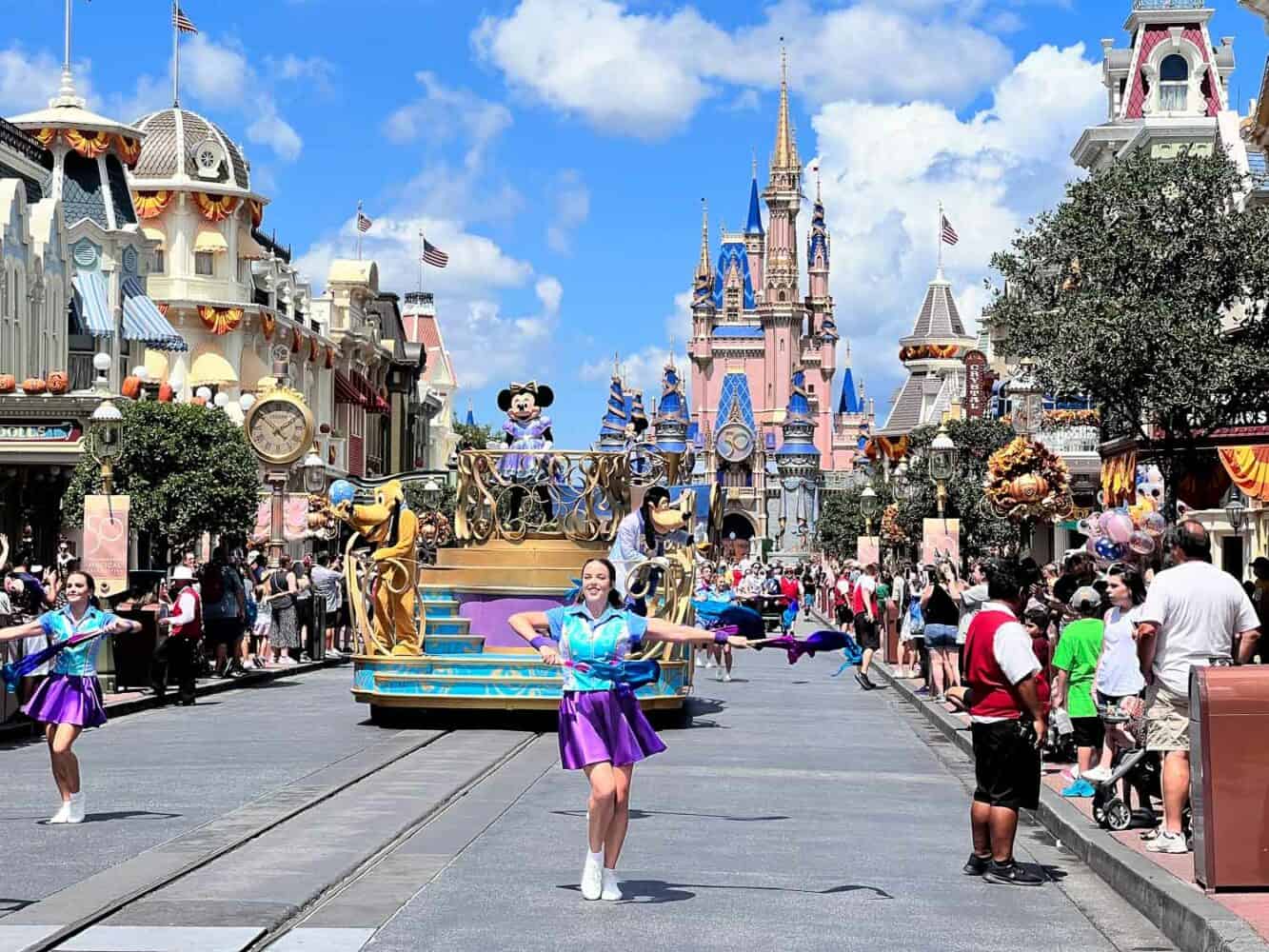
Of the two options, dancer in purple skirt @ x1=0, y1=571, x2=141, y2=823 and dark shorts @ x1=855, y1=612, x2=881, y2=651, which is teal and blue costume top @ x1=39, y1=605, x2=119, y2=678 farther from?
dark shorts @ x1=855, y1=612, x2=881, y2=651

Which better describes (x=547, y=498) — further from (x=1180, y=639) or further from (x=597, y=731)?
(x=597, y=731)

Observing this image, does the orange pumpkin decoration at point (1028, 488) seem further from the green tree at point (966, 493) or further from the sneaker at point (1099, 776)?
the green tree at point (966, 493)

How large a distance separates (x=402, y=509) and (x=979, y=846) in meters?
10.6

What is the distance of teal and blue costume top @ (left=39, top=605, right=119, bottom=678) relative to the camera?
40.5 feet

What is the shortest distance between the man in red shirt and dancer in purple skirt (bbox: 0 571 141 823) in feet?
16.8

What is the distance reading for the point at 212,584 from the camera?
25.8 m

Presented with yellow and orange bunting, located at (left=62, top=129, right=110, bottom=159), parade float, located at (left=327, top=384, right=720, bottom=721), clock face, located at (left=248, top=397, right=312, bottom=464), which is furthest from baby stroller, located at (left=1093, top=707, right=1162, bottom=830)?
yellow and orange bunting, located at (left=62, top=129, right=110, bottom=159)

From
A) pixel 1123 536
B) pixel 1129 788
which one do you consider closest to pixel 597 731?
pixel 1129 788

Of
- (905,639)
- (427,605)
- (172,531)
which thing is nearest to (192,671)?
(427,605)

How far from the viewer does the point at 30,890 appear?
9.43m

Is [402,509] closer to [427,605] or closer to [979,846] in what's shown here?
[427,605]

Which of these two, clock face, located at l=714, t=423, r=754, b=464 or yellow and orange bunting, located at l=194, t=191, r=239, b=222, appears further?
clock face, located at l=714, t=423, r=754, b=464

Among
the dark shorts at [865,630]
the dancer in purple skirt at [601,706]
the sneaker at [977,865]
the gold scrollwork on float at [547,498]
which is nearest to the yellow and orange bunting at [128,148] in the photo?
the dark shorts at [865,630]

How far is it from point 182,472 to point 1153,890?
34301 mm
